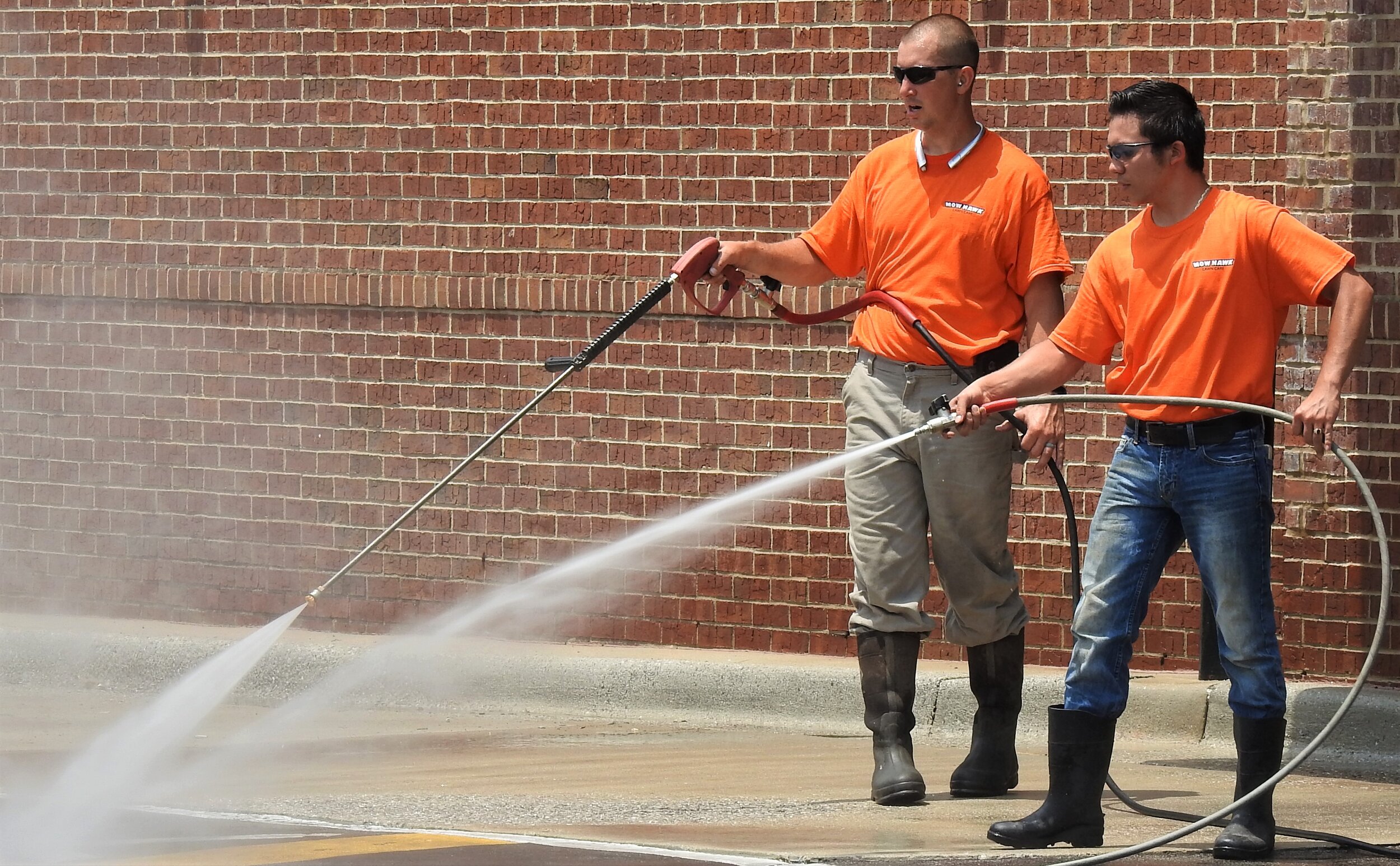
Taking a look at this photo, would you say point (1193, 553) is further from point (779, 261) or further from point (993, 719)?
point (779, 261)

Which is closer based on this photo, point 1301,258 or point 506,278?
point 1301,258

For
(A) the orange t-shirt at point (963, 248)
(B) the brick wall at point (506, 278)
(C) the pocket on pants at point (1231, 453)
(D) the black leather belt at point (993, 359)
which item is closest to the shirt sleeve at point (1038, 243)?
(A) the orange t-shirt at point (963, 248)

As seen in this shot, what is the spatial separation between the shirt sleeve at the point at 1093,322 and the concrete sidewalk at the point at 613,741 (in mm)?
→ 1361

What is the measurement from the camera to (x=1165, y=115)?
5.78 m

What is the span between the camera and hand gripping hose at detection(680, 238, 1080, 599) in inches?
256

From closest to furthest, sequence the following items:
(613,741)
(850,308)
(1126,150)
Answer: (1126,150) → (850,308) → (613,741)

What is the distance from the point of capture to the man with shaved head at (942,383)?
656cm

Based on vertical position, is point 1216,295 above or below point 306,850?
above

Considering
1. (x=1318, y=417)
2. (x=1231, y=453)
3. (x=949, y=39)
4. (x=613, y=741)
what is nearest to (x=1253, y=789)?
(x=1231, y=453)

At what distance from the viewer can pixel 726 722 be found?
27.8 feet

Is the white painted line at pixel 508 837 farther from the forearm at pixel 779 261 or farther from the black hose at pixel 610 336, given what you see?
the forearm at pixel 779 261

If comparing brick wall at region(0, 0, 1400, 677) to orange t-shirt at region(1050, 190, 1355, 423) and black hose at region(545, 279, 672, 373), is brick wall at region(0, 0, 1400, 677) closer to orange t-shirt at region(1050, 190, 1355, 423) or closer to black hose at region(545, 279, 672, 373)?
black hose at region(545, 279, 672, 373)

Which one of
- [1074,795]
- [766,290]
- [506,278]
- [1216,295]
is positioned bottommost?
[1074,795]

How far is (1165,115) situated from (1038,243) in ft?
2.76
